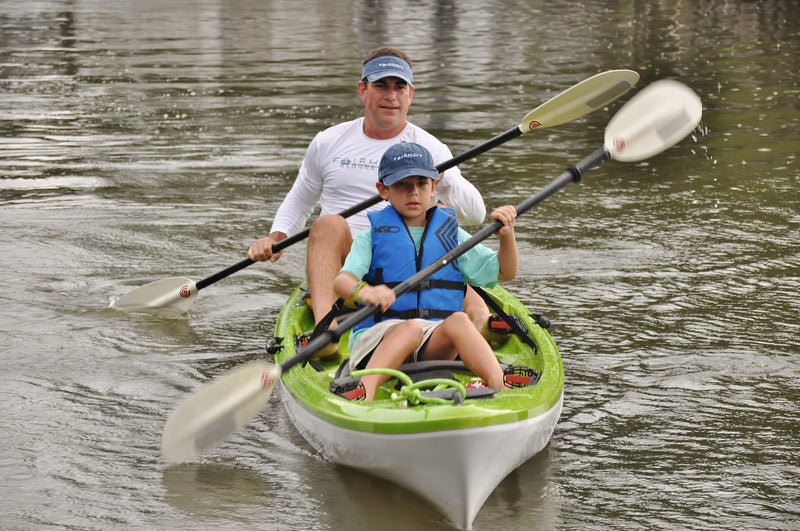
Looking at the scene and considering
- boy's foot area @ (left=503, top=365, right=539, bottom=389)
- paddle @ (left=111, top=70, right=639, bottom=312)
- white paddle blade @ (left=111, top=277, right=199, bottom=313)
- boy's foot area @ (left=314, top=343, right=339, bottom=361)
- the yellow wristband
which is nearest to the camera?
the yellow wristband

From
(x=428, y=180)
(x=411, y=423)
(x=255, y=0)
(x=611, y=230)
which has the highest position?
(x=428, y=180)

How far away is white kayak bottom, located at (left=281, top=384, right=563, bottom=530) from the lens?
150 inches

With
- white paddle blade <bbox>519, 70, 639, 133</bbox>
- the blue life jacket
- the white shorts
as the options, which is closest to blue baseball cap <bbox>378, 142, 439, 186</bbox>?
the blue life jacket

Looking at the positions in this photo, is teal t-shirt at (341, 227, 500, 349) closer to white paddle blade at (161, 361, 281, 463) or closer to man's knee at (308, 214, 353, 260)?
white paddle blade at (161, 361, 281, 463)

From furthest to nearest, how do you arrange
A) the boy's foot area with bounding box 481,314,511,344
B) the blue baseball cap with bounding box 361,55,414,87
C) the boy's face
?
the blue baseball cap with bounding box 361,55,414,87
the boy's foot area with bounding box 481,314,511,344
the boy's face

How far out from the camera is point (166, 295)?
6727 millimetres

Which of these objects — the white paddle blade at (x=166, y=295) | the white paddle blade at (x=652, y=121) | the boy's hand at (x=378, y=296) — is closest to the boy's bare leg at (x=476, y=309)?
the boy's hand at (x=378, y=296)

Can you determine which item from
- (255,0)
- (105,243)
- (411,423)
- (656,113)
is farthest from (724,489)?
(255,0)

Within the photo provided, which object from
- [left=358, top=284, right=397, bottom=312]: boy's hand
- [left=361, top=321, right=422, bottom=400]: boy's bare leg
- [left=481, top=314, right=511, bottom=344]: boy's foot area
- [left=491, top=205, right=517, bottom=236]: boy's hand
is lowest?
[left=481, top=314, right=511, bottom=344]: boy's foot area

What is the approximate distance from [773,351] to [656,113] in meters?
1.46

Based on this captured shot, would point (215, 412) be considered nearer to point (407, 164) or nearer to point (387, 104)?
point (407, 164)

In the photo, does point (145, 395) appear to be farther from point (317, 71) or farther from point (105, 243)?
point (317, 71)

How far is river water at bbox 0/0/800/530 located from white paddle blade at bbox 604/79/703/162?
3.66 feet

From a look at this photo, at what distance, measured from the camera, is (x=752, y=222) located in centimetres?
827
